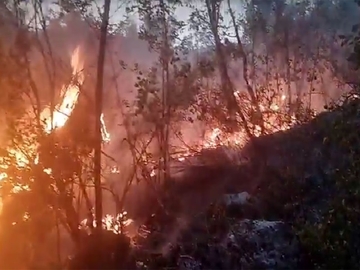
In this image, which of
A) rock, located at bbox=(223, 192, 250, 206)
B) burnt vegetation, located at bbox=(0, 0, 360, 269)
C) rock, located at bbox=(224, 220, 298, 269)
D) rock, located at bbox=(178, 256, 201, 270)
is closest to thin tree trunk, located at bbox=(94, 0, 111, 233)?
burnt vegetation, located at bbox=(0, 0, 360, 269)

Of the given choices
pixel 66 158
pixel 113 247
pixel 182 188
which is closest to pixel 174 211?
pixel 182 188

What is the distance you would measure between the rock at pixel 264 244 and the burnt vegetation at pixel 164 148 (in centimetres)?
2

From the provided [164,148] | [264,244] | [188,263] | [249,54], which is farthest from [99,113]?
[249,54]

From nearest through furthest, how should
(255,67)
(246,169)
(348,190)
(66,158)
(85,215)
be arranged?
(348,190)
(66,158)
(85,215)
(246,169)
(255,67)

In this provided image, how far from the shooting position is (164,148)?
12789 millimetres

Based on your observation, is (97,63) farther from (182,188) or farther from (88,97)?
(182,188)

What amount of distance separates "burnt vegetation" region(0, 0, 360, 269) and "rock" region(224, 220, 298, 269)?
0.02 metres

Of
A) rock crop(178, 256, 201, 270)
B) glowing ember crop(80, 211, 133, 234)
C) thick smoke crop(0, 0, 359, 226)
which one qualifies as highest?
thick smoke crop(0, 0, 359, 226)

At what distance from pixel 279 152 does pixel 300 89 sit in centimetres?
465

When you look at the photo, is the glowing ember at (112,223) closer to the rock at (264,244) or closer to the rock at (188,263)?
the rock at (188,263)

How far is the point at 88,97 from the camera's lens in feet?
37.5

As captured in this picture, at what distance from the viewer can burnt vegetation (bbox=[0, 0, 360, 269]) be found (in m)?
8.66

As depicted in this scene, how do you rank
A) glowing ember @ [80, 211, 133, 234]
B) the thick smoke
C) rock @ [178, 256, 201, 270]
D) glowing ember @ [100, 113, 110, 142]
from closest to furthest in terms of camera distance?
rock @ [178, 256, 201, 270], glowing ember @ [80, 211, 133, 234], glowing ember @ [100, 113, 110, 142], the thick smoke

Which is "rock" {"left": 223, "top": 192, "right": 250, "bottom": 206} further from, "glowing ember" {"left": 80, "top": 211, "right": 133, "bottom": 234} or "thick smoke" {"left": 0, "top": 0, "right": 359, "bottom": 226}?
"thick smoke" {"left": 0, "top": 0, "right": 359, "bottom": 226}
